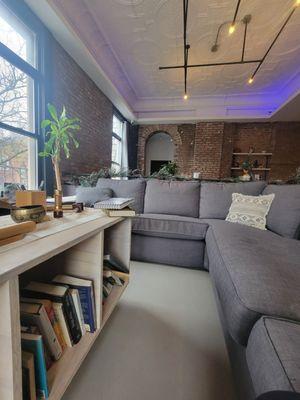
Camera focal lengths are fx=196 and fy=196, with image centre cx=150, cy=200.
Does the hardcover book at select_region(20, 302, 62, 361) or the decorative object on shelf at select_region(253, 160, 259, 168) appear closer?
the hardcover book at select_region(20, 302, 62, 361)

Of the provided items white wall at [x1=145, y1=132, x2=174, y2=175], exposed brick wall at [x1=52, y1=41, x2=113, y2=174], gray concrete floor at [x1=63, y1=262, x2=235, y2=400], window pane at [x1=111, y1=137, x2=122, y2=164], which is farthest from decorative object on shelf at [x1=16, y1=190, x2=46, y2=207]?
white wall at [x1=145, y1=132, x2=174, y2=175]

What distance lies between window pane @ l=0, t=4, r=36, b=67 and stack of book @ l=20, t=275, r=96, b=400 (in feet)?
8.68

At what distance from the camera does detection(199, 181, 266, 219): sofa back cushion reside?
2.16 m

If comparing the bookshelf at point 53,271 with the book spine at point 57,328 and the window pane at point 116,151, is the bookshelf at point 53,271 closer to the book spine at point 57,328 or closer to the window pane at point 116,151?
the book spine at point 57,328

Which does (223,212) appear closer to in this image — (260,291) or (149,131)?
(260,291)

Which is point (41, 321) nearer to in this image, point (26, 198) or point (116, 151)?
point (26, 198)

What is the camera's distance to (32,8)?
2180 millimetres

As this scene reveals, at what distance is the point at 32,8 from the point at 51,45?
428 millimetres

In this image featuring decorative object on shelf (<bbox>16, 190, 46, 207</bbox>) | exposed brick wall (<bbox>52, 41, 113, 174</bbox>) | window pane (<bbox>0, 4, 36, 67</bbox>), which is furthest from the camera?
exposed brick wall (<bbox>52, 41, 113, 174</bbox>)

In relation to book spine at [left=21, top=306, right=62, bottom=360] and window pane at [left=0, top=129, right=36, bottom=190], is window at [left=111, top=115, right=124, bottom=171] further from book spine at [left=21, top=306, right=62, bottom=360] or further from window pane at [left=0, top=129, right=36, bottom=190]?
book spine at [left=21, top=306, right=62, bottom=360]

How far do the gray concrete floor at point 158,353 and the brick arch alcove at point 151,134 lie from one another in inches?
201

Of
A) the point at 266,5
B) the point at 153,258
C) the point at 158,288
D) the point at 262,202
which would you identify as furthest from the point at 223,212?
the point at 266,5

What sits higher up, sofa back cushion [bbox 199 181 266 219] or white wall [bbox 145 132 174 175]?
white wall [bbox 145 132 174 175]

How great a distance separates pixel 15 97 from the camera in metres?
2.30
